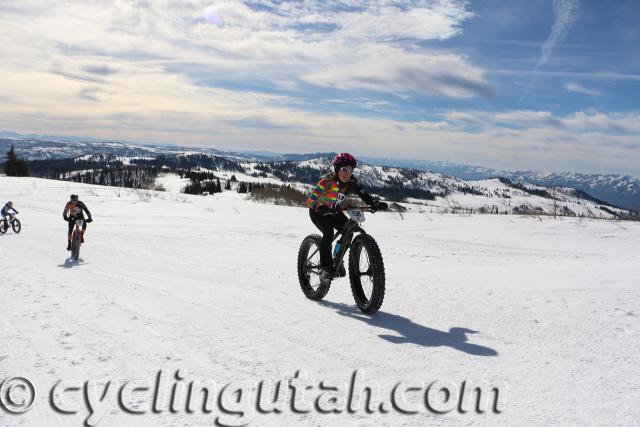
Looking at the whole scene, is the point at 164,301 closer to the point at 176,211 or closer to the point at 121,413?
the point at 121,413

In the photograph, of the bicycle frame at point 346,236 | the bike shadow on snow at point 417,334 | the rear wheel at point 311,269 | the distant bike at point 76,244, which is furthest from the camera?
the distant bike at point 76,244

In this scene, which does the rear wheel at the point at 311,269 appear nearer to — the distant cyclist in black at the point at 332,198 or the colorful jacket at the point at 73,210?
the distant cyclist in black at the point at 332,198

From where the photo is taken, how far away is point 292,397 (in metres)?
3.26

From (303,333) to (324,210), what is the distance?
2.18m

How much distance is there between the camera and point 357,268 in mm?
5820

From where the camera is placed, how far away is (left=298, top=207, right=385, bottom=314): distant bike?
5.41m

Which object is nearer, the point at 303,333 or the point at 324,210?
the point at 303,333

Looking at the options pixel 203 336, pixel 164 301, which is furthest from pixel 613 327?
pixel 164 301

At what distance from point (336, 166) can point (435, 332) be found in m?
2.77

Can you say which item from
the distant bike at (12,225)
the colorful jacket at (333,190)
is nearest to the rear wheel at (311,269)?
the colorful jacket at (333,190)

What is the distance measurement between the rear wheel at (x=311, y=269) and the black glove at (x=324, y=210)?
48cm

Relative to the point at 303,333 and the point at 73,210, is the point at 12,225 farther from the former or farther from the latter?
the point at 303,333

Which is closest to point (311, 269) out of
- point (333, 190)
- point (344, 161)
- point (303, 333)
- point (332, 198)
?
point (332, 198)

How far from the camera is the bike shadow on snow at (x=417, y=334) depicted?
433 centimetres
